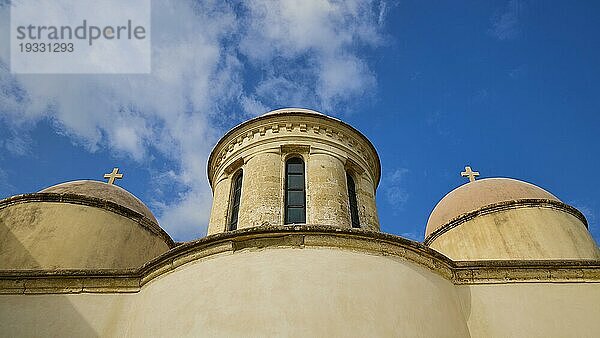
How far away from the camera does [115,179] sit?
13281 mm

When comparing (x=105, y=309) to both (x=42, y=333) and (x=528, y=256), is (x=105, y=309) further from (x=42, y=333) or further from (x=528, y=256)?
(x=528, y=256)

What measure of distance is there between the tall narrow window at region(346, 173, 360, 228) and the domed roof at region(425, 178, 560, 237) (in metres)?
2.77

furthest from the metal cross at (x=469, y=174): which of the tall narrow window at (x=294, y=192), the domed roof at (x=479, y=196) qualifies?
the tall narrow window at (x=294, y=192)

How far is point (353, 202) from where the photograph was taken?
10586 millimetres

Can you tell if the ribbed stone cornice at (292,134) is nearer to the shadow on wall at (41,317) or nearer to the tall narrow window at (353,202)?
the tall narrow window at (353,202)

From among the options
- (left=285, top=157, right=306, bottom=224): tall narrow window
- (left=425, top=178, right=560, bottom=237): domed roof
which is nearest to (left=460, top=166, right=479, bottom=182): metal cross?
(left=425, top=178, right=560, bottom=237): domed roof

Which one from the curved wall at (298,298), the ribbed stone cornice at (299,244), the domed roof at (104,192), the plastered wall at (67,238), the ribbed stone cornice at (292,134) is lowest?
the curved wall at (298,298)

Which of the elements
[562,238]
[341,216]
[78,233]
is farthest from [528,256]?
[78,233]

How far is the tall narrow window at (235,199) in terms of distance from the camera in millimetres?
10172

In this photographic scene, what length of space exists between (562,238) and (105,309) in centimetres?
894

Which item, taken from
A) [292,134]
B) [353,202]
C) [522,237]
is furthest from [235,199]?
[522,237]

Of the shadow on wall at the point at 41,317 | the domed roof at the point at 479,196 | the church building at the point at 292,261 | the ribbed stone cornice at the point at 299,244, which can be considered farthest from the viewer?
the domed roof at the point at 479,196

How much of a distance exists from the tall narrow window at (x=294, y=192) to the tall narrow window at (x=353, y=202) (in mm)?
1031

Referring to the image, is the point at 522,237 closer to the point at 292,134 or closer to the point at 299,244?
the point at 292,134
